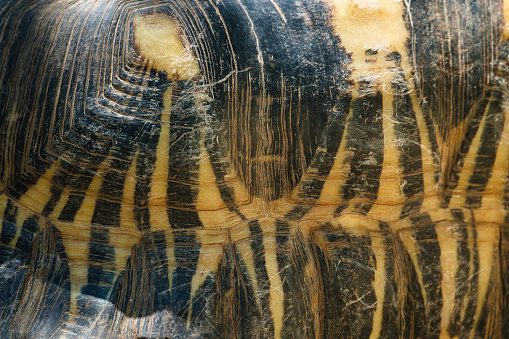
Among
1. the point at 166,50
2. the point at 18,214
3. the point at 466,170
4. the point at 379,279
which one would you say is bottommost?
the point at 379,279

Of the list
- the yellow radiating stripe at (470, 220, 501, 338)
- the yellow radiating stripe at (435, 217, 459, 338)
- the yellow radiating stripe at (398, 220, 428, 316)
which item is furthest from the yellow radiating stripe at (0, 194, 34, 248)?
the yellow radiating stripe at (470, 220, 501, 338)

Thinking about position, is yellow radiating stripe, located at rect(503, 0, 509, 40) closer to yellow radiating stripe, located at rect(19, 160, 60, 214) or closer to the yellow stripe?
the yellow stripe

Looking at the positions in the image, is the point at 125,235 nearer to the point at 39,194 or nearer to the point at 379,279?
the point at 39,194

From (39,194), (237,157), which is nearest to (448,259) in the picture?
(237,157)

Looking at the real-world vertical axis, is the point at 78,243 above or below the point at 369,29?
below

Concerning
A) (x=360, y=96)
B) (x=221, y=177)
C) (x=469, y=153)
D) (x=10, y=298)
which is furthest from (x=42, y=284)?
(x=469, y=153)

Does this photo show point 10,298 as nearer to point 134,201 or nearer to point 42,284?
point 42,284
